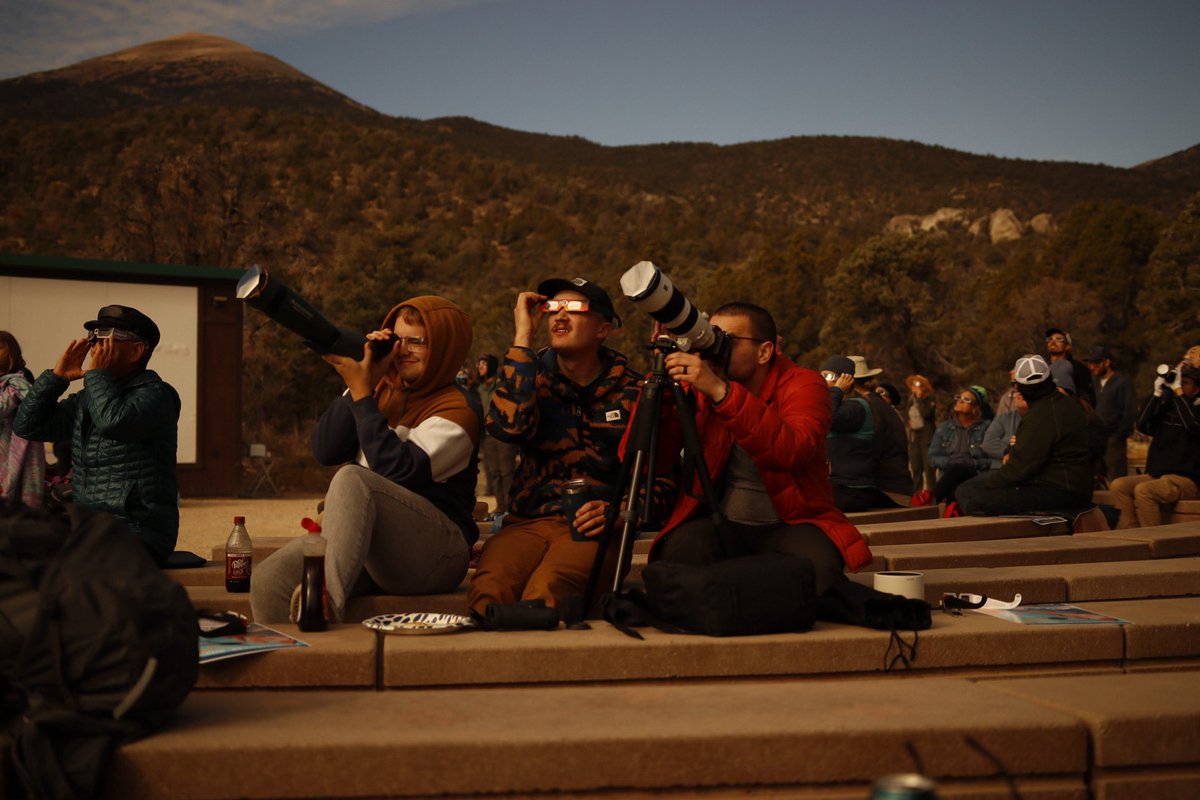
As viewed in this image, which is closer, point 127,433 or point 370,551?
point 370,551

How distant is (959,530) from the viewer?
25.7 ft

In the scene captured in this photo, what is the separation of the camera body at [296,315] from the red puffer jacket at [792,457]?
1283 millimetres

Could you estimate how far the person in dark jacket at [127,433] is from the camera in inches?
215

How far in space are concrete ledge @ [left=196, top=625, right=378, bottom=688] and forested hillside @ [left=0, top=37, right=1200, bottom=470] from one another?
2468cm

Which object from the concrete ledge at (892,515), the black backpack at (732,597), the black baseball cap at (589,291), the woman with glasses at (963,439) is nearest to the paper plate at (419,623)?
the black backpack at (732,597)

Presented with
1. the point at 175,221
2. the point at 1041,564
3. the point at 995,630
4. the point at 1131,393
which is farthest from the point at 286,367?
the point at 995,630

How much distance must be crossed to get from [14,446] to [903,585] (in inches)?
263

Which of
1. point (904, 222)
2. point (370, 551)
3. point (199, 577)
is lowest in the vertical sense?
point (199, 577)

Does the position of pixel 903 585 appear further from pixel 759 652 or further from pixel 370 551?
pixel 370 551

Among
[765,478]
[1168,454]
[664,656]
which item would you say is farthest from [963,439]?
[664,656]

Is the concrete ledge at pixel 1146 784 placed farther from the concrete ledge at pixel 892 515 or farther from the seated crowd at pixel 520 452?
the concrete ledge at pixel 892 515

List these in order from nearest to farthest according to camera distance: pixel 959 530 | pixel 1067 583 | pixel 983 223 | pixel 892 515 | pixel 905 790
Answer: pixel 905 790 < pixel 1067 583 < pixel 959 530 < pixel 892 515 < pixel 983 223

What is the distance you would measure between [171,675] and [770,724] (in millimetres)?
1509

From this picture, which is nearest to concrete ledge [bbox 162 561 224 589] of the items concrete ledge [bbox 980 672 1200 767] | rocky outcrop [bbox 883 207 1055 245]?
concrete ledge [bbox 980 672 1200 767]
